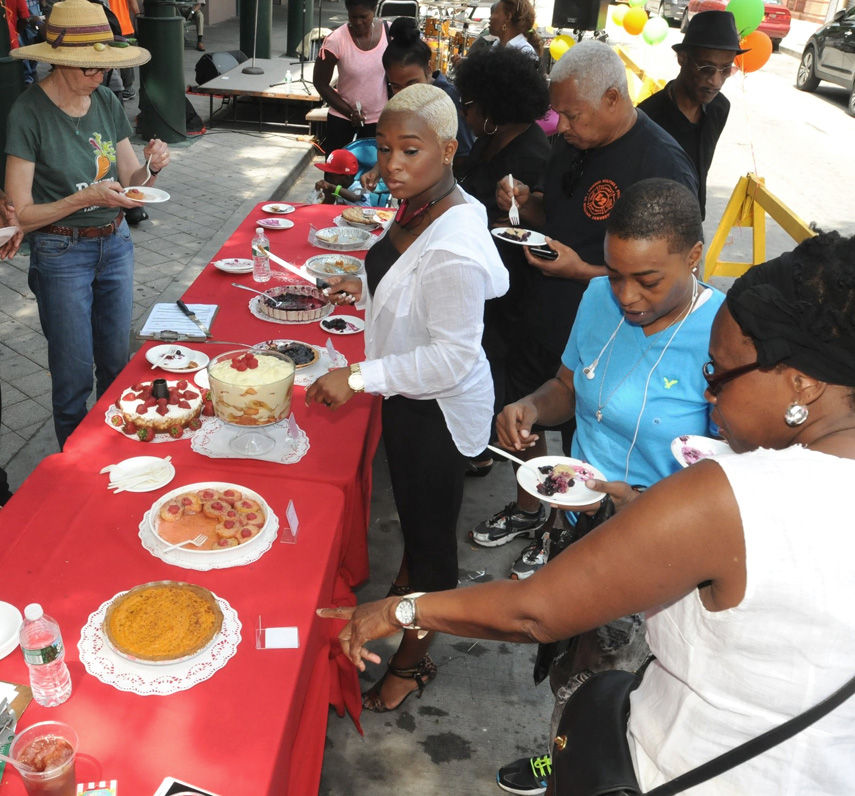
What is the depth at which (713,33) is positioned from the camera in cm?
400

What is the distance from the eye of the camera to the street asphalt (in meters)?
2.76

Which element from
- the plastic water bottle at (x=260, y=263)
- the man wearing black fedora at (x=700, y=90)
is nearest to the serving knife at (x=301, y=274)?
the plastic water bottle at (x=260, y=263)

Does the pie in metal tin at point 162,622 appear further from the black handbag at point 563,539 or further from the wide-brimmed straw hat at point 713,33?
the wide-brimmed straw hat at point 713,33

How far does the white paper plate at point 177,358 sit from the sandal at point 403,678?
1421mm

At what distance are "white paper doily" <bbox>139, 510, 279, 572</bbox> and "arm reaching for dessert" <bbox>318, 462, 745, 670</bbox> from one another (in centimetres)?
98

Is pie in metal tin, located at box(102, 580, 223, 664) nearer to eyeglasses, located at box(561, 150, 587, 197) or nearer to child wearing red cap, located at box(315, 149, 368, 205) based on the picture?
eyeglasses, located at box(561, 150, 587, 197)

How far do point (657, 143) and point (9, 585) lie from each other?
9.03ft

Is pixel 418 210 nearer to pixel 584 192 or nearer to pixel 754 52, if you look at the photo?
pixel 584 192

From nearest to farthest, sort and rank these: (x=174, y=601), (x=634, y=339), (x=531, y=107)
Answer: (x=174, y=601), (x=634, y=339), (x=531, y=107)

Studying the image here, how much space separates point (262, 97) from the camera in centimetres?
1015

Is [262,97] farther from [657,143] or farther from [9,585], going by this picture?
[9,585]

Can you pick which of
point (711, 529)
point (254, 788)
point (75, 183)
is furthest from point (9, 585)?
point (75, 183)

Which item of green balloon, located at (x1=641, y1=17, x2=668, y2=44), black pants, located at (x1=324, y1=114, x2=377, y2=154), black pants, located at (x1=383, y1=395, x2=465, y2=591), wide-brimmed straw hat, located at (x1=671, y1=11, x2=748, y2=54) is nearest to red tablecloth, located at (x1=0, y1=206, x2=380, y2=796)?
black pants, located at (x1=383, y1=395, x2=465, y2=591)

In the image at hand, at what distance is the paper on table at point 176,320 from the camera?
3.28m
